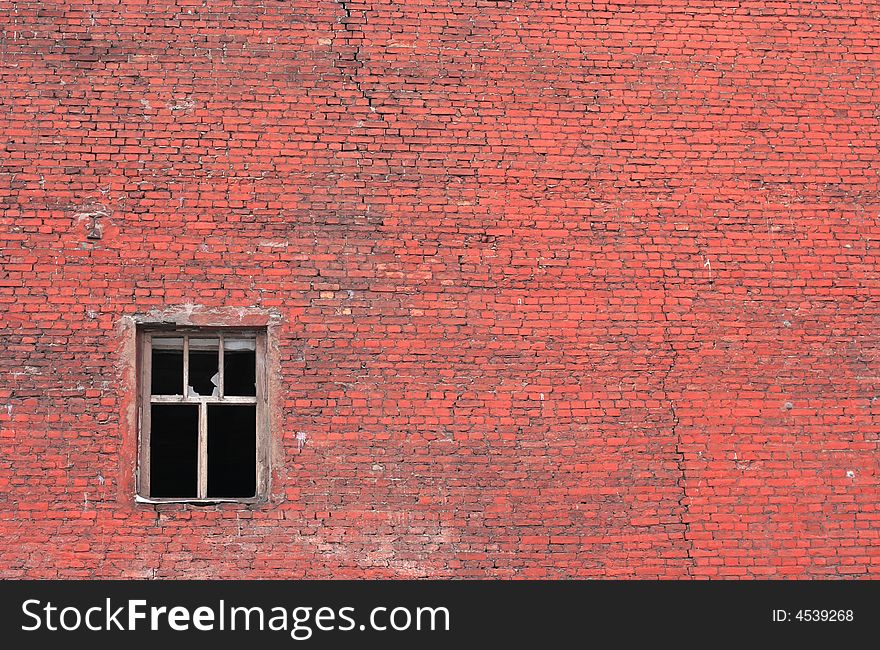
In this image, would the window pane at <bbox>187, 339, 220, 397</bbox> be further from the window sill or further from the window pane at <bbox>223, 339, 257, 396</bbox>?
the window sill

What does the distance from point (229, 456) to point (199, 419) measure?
392 mm

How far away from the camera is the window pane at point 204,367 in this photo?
395 inches

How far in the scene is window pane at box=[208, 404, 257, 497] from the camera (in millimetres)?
9977

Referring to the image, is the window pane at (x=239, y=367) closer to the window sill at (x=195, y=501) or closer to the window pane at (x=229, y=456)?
the window pane at (x=229, y=456)

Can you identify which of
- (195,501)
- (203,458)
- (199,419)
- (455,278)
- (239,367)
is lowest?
(195,501)

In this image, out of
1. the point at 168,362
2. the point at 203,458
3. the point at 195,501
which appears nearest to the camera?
the point at 195,501

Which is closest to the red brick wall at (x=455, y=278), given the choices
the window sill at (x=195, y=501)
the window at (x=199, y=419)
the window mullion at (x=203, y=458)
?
the window sill at (x=195, y=501)

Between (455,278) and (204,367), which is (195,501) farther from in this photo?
(455,278)

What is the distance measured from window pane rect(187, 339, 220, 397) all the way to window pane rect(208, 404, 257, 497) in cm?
16

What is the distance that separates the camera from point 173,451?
32.8 feet
